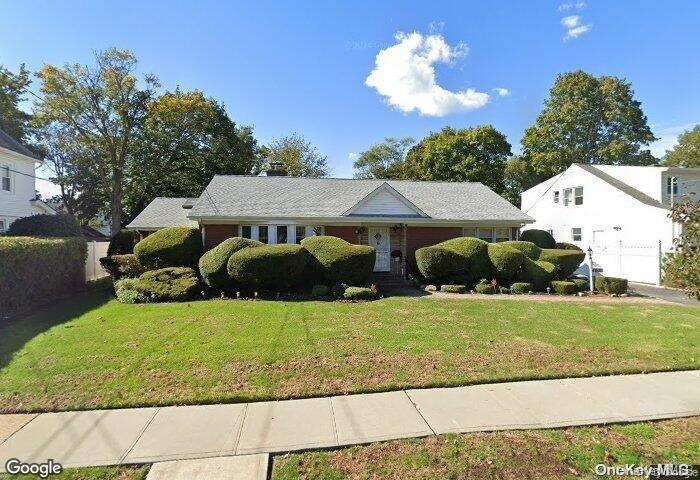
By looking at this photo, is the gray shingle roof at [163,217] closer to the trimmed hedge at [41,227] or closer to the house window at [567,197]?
the trimmed hedge at [41,227]

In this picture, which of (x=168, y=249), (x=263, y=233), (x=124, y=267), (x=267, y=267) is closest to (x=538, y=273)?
(x=267, y=267)

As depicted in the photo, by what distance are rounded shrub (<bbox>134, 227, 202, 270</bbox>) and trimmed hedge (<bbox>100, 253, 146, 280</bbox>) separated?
0.87 m

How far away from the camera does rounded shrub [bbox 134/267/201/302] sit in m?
12.2

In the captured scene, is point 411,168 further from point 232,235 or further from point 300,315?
point 300,315

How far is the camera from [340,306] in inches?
445

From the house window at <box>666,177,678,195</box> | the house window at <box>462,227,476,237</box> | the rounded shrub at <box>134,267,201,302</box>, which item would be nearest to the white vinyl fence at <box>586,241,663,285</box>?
the house window at <box>666,177,678,195</box>

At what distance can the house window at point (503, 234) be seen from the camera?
19.2m

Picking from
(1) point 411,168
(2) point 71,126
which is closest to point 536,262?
(1) point 411,168

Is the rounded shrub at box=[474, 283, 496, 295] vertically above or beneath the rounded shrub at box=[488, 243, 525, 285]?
beneath

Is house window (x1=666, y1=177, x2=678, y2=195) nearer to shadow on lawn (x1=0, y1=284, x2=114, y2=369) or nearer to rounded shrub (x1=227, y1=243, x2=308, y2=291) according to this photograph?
rounded shrub (x1=227, y1=243, x2=308, y2=291)

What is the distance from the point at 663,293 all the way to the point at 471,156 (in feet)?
82.1

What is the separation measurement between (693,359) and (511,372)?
3.55m

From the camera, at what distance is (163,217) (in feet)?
69.2

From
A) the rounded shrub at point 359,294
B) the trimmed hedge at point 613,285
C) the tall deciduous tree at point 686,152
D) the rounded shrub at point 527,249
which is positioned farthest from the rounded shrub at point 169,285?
the tall deciduous tree at point 686,152
